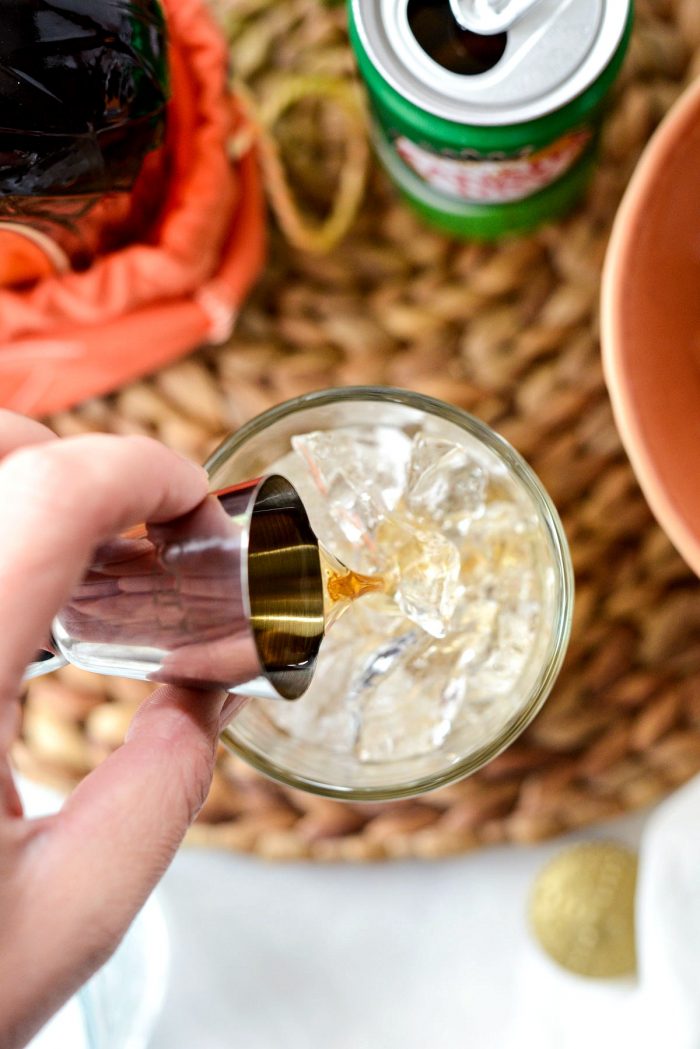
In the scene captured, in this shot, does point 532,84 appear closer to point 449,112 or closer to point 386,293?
point 449,112

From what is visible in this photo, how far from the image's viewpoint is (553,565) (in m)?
0.48

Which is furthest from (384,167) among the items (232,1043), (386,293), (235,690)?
(232,1043)

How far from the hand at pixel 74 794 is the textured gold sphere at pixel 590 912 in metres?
0.30

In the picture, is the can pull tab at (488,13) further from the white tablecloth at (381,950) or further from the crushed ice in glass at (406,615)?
the white tablecloth at (381,950)

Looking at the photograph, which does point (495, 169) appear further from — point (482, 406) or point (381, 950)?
point (381, 950)

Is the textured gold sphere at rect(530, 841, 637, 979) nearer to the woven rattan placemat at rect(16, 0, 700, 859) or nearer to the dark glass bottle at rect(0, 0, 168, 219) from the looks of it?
the woven rattan placemat at rect(16, 0, 700, 859)

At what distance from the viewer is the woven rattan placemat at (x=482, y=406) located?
57cm

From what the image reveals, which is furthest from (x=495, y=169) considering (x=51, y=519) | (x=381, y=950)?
(x=381, y=950)

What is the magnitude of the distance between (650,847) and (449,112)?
37 centimetres

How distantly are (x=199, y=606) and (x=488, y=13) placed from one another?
258 mm

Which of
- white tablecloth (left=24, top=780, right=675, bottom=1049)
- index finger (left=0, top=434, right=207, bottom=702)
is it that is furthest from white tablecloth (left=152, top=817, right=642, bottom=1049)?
index finger (left=0, top=434, right=207, bottom=702)

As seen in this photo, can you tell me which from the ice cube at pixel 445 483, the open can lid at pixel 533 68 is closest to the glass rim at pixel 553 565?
the ice cube at pixel 445 483

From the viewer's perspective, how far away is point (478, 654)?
0.50 metres

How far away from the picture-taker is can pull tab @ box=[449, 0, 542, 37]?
1.42 feet
